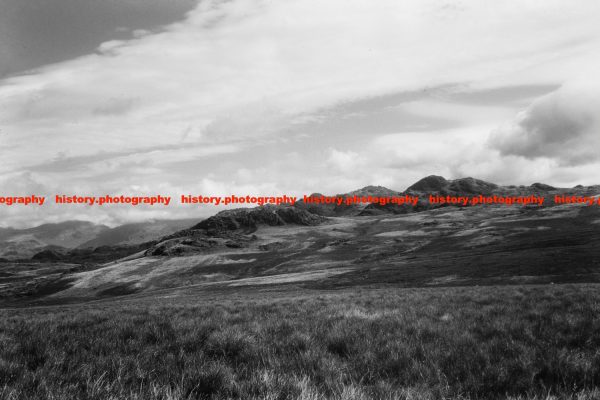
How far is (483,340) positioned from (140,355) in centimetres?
612

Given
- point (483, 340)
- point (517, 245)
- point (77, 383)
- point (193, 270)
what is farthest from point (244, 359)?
point (193, 270)

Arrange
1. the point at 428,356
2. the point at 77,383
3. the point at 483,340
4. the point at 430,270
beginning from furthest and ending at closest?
1. the point at 430,270
2. the point at 483,340
3. the point at 428,356
4. the point at 77,383

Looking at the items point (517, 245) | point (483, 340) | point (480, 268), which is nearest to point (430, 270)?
point (480, 268)

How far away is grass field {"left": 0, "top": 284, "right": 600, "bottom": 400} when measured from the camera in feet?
15.6

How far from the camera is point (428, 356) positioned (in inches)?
247

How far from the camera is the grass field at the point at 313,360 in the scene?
474 cm

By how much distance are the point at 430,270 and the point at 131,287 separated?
12256 cm

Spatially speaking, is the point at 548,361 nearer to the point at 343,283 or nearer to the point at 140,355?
the point at 140,355

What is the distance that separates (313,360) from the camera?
20.0 feet

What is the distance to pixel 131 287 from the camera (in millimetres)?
164000

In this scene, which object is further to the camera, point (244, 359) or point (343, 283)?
point (343, 283)

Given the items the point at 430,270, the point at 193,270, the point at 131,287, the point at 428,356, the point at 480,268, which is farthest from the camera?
the point at 193,270

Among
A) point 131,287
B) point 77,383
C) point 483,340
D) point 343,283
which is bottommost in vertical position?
point 131,287

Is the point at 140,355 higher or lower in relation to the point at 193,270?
higher
